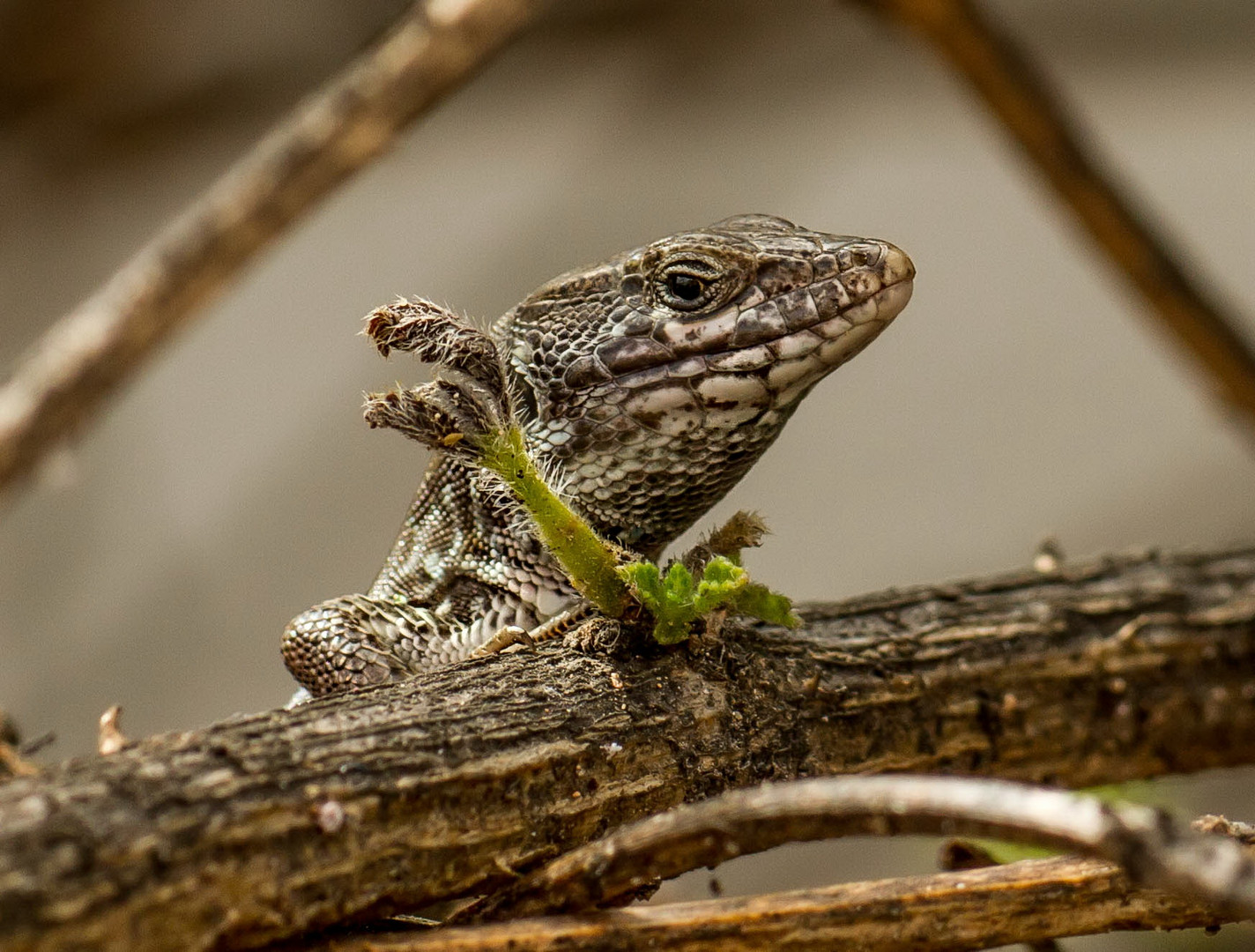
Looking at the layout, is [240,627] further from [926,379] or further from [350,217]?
[926,379]

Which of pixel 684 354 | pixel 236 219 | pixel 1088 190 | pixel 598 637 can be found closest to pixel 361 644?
pixel 598 637

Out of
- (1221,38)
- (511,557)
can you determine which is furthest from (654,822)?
(1221,38)

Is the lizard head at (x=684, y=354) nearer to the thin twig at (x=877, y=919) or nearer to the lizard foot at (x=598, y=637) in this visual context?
the lizard foot at (x=598, y=637)

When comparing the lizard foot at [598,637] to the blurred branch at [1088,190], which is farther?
the blurred branch at [1088,190]

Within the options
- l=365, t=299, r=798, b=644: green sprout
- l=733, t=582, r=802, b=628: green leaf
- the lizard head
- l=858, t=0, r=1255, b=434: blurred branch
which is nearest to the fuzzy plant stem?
l=365, t=299, r=798, b=644: green sprout

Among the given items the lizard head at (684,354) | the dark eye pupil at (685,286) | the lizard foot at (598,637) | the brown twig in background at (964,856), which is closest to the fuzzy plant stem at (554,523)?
the lizard foot at (598,637)

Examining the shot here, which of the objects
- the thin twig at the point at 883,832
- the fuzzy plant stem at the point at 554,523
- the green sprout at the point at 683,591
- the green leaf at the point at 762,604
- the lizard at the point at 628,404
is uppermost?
the lizard at the point at 628,404

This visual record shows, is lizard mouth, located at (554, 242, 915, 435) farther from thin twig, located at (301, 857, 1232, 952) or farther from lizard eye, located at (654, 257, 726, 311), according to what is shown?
thin twig, located at (301, 857, 1232, 952)
